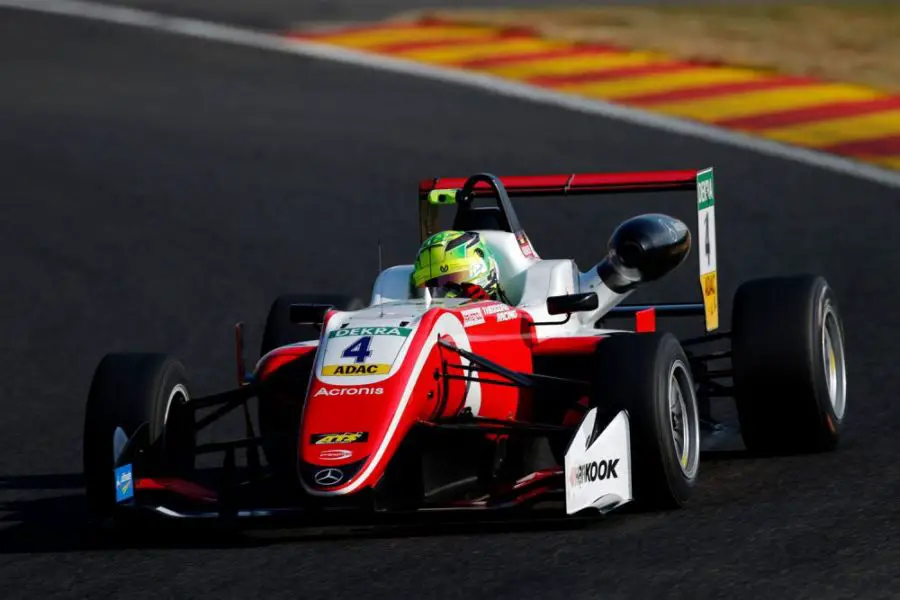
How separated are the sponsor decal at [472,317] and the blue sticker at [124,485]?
4.52 feet

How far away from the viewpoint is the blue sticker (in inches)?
270

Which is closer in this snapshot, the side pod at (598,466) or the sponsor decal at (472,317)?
the side pod at (598,466)

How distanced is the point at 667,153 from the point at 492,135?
178cm

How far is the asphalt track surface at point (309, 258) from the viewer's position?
618 centimetres

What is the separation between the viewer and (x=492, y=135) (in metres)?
16.2

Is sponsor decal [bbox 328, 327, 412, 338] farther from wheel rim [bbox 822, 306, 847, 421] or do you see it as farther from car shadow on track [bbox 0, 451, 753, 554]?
wheel rim [bbox 822, 306, 847, 421]

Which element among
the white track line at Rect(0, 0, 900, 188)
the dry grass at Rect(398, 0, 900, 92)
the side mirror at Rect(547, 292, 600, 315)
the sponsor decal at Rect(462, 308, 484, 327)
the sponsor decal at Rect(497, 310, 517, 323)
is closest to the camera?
the sponsor decal at Rect(462, 308, 484, 327)

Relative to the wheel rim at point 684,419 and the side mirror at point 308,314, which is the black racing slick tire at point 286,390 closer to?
the side mirror at point 308,314

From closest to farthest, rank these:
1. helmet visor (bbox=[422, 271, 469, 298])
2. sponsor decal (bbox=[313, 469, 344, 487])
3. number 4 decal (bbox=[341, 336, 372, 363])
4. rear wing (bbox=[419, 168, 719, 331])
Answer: sponsor decal (bbox=[313, 469, 344, 487]), number 4 decal (bbox=[341, 336, 372, 363]), helmet visor (bbox=[422, 271, 469, 298]), rear wing (bbox=[419, 168, 719, 331])

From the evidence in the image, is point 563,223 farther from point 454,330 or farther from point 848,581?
point 848,581

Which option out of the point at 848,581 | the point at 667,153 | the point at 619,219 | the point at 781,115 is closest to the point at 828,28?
the point at 781,115

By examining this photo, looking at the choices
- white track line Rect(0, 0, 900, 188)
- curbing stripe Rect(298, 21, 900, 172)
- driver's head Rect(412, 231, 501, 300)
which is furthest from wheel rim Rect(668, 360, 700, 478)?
curbing stripe Rect(298, 21, 900, 172)

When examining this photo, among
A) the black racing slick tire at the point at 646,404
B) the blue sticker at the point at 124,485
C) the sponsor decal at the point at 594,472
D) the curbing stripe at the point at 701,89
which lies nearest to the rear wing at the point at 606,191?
the black racing slick tire at the point at 646,404

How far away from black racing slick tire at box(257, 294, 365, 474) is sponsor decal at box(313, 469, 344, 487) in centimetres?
41
